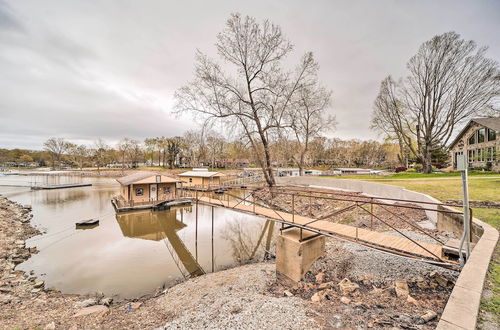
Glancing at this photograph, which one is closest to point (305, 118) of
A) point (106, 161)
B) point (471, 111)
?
point (471, 111)

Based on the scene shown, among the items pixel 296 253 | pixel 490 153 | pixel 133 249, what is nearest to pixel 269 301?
pixel 296 253

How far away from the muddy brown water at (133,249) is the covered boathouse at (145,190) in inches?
63.9

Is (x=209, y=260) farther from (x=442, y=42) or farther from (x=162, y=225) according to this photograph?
(x=442, y=42)

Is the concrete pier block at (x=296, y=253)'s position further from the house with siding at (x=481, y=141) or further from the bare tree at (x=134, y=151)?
the bare tree at (x=134, y=151)

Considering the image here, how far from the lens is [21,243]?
12.6 metres

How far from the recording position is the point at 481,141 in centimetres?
2878

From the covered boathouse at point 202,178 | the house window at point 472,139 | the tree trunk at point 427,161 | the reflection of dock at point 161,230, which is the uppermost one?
the house window at point 472,139

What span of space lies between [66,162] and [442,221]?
135m

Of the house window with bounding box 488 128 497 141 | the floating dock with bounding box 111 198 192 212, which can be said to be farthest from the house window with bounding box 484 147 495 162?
the floating dock with bounding box 111 198 192 212

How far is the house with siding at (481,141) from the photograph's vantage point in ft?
82.6

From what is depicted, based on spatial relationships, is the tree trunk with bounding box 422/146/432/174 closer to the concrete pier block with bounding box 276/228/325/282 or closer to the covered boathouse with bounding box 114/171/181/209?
the concrete pier block with bounding box 276/228/325/282

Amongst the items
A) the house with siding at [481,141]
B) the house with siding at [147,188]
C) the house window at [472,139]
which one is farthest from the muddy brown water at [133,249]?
the house window at [472,139]

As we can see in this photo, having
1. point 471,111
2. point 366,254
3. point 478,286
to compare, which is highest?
point 471,111

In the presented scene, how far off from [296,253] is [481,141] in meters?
38.7
